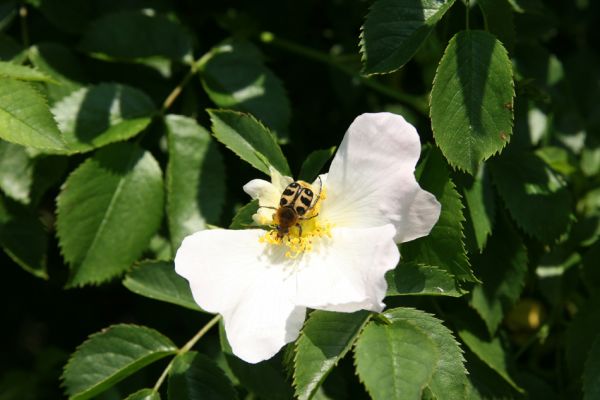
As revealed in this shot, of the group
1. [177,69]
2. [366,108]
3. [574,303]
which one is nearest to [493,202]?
[574,303]

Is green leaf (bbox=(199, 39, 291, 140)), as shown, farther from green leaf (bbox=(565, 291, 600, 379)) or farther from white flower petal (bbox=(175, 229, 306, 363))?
green leaf (bbox=(565, 291, 600, 379))

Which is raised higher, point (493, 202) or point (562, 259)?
point (493, 202)

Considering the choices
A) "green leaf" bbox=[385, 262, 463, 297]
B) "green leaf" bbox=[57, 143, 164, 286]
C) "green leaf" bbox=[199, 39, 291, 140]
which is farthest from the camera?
"green leaf" bbox=[199, 39, 291, 140]

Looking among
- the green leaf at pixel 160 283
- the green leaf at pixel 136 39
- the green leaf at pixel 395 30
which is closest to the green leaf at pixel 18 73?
the green leaf at pixel 136 39

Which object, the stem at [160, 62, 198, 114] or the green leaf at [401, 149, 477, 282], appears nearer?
the green leaf at [401, 149, 477, 282]

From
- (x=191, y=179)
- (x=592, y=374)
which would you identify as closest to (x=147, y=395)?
(x=191, y=179)

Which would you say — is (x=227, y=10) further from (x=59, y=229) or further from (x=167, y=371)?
(x=167, y=371)

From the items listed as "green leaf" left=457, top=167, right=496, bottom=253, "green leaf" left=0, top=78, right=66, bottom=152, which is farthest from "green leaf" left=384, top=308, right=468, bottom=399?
"green leaf" left=0, top=78, right=66, bottom=152

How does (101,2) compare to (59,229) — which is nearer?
(59,229)
